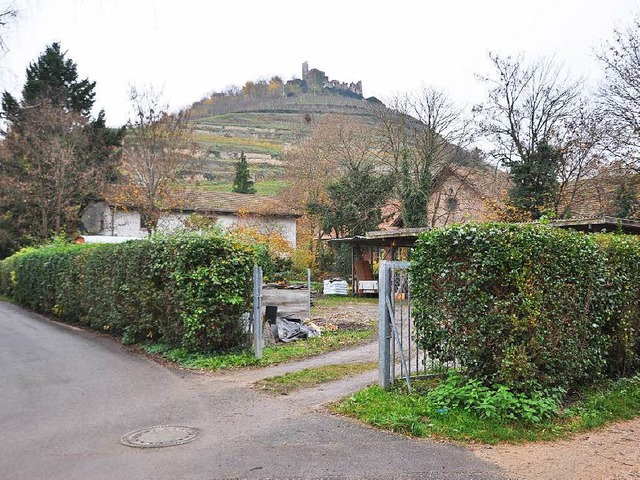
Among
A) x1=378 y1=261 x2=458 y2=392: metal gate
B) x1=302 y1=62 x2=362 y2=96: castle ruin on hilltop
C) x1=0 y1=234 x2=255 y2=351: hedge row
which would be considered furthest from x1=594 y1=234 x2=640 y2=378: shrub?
x1=302 y1=62 x2=362 y2=96: castle ruin on hilltop

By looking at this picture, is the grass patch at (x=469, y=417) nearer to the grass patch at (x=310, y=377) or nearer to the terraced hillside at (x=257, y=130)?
the grass patch at (x=310, y=377)

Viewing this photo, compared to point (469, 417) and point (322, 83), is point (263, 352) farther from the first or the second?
point (322, 83)

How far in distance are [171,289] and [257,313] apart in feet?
6.27

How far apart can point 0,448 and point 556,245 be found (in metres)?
6.89

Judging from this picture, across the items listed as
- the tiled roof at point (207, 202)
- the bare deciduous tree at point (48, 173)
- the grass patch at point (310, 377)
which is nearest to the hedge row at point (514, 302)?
the grass patch at point (310, 377)

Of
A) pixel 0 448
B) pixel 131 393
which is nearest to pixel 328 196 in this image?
pixel 131 393

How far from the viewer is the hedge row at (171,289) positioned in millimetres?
10727

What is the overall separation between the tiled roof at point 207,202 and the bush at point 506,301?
28.0 metres

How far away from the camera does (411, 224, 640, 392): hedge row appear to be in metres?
6.68

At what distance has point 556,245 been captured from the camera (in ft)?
23.7

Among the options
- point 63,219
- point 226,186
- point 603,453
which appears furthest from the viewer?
point 226,186

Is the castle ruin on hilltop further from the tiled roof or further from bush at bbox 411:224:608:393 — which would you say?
bush at bbox 411:224:608:393

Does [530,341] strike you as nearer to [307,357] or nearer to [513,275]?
[513,275]

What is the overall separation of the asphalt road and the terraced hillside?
195ft
